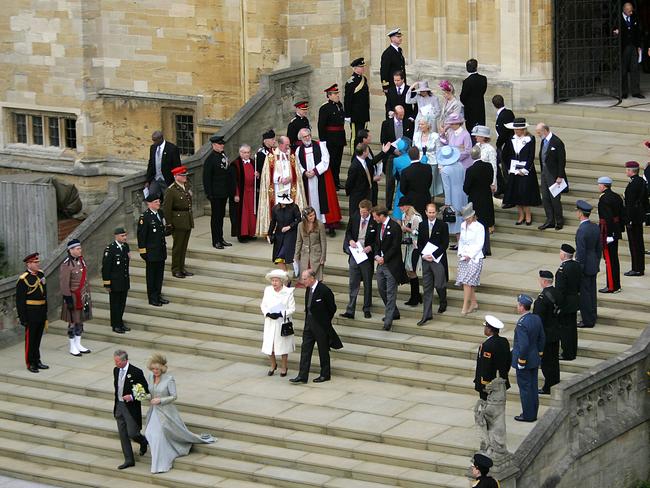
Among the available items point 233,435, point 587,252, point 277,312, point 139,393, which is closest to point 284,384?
point 277,312

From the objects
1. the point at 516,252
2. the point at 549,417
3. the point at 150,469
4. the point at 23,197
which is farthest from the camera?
the point at 23,197

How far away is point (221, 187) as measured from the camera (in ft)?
96.8

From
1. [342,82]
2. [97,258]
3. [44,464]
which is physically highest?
[342,82]

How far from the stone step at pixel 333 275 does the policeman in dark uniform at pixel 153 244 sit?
73cm

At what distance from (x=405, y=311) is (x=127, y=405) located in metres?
4.79

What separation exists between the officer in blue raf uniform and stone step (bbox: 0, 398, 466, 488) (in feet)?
4.23

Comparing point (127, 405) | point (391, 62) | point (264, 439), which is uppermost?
point (391, 62)

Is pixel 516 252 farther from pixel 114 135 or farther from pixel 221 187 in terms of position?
pixel 114 135

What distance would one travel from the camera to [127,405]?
24094mm

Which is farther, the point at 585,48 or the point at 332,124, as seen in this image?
the point at 585,48

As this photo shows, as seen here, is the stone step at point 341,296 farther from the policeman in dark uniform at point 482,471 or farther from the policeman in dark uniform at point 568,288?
the policeman in dark uniform at point 482,471

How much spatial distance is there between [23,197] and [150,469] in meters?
10.1

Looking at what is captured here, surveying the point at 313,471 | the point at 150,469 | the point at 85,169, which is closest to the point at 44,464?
the point at 150,469

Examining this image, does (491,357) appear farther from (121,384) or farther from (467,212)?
(121,384)
